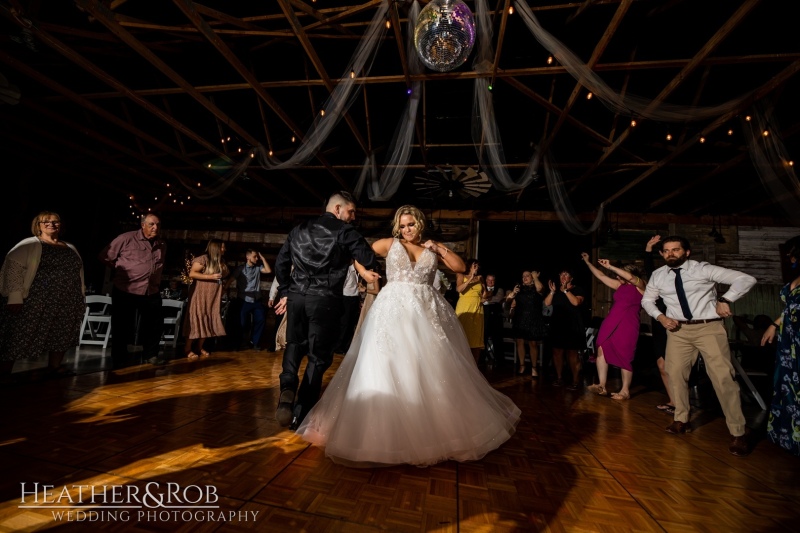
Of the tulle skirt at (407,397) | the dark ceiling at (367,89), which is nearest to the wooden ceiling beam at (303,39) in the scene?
the dark ceiling at (367,89)

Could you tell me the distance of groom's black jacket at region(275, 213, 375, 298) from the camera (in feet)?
6.97

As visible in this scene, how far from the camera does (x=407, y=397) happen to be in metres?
1.71

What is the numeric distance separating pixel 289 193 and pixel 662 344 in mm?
8456

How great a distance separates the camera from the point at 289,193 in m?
9.07

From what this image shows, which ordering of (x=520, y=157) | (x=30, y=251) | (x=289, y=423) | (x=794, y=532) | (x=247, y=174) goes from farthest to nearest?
(x=247, y=174) → (x=520, y=157) → (x=30, y=251) → (x=289, y=423) → (x=794, y=532)

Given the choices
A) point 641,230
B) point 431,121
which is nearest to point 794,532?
point 431,121

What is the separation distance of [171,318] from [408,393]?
518 cm

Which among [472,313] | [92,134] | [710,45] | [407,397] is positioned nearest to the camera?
[407,397]

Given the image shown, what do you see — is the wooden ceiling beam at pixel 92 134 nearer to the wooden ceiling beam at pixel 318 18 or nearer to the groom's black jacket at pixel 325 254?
the wooden ceiling beam at pixel 318 18

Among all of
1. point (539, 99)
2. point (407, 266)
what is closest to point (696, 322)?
point (407, 266)

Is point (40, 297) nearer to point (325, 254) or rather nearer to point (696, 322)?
point (325, 254)

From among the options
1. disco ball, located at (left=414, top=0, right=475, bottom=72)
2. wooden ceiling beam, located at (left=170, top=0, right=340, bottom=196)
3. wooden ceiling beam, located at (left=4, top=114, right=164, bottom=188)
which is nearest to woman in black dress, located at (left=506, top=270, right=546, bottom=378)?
disco ball, located at (left=414, top=0, right=475, bottom=72)

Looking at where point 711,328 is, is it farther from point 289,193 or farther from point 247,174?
point 289,193

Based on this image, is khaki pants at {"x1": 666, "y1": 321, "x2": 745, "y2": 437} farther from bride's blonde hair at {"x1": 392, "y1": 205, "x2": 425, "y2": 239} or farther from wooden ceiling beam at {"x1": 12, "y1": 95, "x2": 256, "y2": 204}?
wooden ceiling beam at {"x1": 12, "y1": 95, "x2": 256, "y2": 204}
